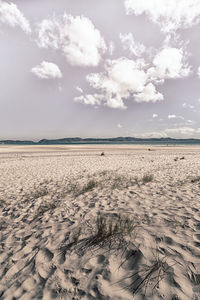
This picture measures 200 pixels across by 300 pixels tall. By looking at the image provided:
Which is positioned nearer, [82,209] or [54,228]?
[54,228]

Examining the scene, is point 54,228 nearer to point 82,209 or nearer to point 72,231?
point 72,231

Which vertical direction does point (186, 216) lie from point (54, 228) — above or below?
above

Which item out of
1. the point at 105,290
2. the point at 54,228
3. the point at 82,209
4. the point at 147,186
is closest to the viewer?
the point at 105,290

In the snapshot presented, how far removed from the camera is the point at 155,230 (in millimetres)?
3520

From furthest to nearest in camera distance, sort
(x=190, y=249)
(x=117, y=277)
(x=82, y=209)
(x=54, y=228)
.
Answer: (x=82, y=209) < (x=54, y=228) < (x=190, y=249) < (x=117, y=277)

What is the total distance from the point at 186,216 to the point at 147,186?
3219 millimetres

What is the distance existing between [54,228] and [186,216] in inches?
148

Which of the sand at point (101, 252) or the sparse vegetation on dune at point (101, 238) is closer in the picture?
the sand at point (101, 252)

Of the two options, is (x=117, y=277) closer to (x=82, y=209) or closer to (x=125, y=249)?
(x=125, y=249)

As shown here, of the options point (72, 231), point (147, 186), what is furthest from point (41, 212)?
Answer: point (147, 186)

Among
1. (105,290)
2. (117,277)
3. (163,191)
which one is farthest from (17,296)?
(163,191)

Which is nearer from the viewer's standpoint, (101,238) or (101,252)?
(101,252)

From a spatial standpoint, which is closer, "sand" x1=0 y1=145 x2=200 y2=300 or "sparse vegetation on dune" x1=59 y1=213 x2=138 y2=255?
"sand" x1=0 y1=145 x2=200 y2=300

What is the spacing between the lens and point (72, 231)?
3.79 metres
